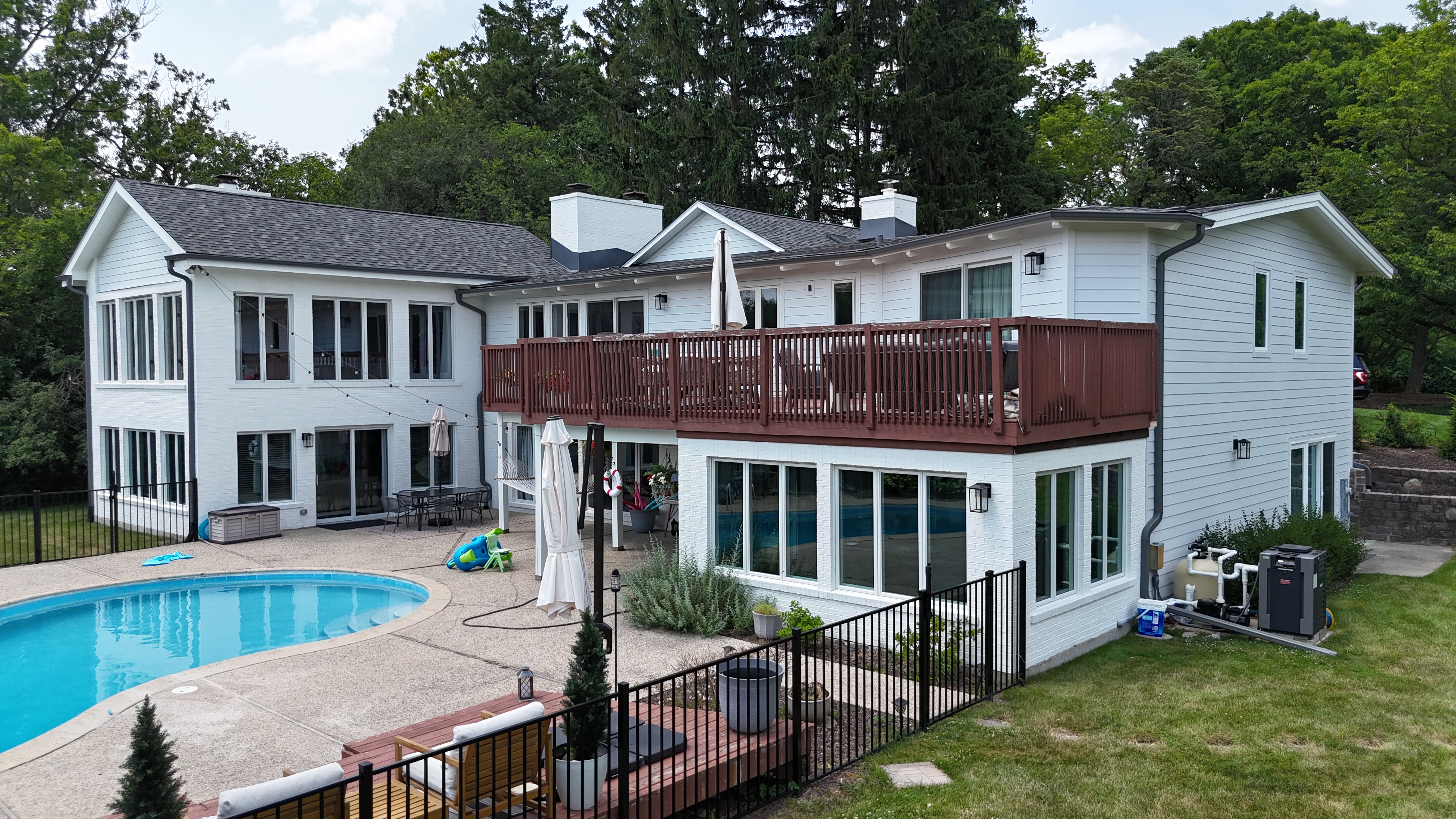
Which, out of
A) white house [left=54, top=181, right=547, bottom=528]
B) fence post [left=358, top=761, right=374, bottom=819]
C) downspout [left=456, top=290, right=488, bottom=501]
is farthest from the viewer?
downspout [left=456, top=290, right=488, bottom=501]

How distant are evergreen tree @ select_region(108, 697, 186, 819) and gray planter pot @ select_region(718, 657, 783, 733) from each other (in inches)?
140

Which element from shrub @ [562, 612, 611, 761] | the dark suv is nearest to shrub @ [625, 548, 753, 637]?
shrub @ [562, 612, 611, 761]

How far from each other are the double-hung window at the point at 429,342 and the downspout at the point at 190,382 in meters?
4.57

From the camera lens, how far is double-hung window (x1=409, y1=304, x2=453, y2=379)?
2244 cm

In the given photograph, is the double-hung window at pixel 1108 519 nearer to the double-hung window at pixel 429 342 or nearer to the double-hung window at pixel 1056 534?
the double-hung window at pixel 1056 534

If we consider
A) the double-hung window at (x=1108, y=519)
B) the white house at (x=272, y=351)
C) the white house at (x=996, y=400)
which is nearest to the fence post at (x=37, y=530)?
the white house at (x=272, y=351)

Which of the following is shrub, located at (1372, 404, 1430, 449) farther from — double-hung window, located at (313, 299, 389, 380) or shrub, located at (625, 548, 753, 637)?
double-hung window, located at (313, 299, 389, 380)

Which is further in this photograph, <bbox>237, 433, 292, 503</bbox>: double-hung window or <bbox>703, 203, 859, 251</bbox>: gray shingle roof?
<bbox>703, 203, 859, 251</bbox>: gray shingle roof

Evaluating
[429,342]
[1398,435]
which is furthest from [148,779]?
[1398,435]

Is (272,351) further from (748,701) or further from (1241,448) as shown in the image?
(1241,448)

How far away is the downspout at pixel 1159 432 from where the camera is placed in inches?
484

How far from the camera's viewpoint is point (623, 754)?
6004 millimetres

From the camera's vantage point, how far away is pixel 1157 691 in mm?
9586

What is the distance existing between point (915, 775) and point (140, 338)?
66.4ft
